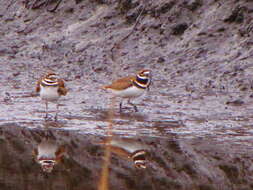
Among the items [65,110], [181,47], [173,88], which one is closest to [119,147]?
[65,110]

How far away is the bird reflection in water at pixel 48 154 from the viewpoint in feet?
27.0

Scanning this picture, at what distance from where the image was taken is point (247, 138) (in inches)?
373

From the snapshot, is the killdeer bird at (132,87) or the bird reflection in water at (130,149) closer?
the bird reflection in water at (130,149)

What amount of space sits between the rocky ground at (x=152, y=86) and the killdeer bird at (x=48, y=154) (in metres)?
0.14

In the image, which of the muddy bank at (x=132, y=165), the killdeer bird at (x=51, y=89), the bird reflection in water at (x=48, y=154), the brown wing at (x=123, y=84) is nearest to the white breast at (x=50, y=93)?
the killdeer bird at (x=51, y=89)

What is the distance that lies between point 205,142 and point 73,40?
826 cm

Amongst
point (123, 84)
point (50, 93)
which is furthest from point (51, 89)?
point (123, 84)

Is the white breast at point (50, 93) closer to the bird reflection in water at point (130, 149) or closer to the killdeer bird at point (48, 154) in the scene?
the killdeer bird at point (48, 154)

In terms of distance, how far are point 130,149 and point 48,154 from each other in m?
1.13

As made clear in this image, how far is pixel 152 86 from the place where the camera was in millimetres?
13633

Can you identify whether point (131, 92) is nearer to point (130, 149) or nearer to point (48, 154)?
point (130, 149)

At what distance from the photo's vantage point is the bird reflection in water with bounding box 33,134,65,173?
8.24 meters

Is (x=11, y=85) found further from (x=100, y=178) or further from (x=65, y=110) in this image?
(x=100, y=178)

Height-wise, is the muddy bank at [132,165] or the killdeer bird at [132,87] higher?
the killdeer bird at [132,87]
